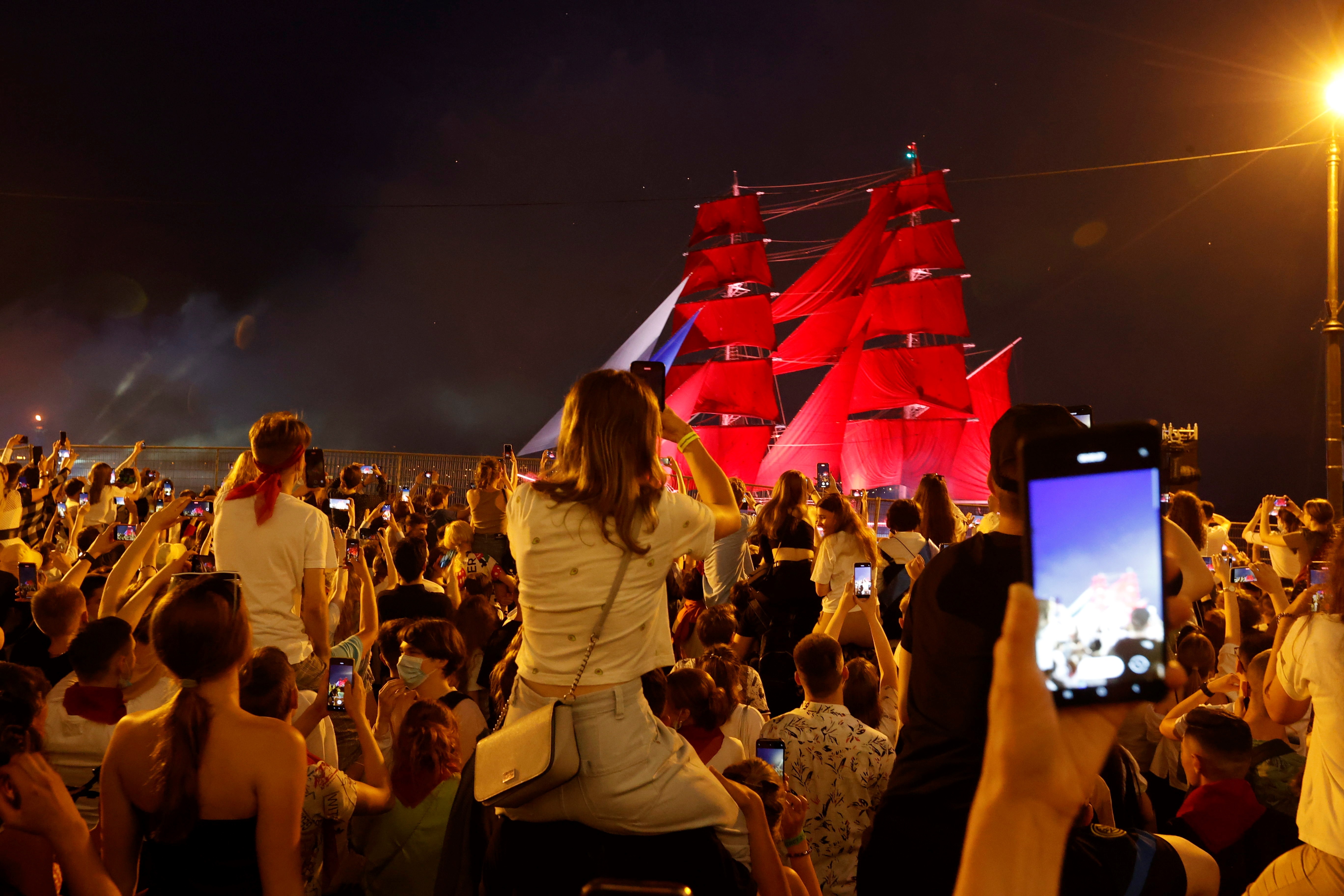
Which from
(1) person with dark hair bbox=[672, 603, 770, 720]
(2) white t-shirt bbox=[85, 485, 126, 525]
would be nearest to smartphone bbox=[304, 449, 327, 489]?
(1) person with dark hair bbox=[672, 603, 770, 720]

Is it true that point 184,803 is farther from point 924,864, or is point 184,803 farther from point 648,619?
point 924,864

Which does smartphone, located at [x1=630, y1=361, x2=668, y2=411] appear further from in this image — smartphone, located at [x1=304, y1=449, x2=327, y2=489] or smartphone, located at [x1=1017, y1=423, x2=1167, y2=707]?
smartphone, located at [x1=304, y1=449, x2=327, y2=489]

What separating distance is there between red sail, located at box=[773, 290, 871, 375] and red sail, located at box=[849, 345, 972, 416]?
1764mm

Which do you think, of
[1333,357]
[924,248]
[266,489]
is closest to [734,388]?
[924,248]

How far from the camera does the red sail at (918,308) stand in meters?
51.0

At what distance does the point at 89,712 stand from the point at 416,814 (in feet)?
3.57

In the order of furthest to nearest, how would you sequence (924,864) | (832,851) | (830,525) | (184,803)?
(830,525)
(832,851)
(184,803)
(924,864)

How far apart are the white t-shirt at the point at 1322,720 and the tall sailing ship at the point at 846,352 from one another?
153 ft

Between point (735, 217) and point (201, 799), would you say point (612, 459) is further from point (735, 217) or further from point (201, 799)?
point (735, 217)

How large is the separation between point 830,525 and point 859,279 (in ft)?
155

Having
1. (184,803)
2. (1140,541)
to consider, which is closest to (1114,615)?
(1140,541)

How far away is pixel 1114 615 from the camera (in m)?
1.02

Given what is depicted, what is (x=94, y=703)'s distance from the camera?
299 centimetres

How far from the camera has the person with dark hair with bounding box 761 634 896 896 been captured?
10.5 ft
